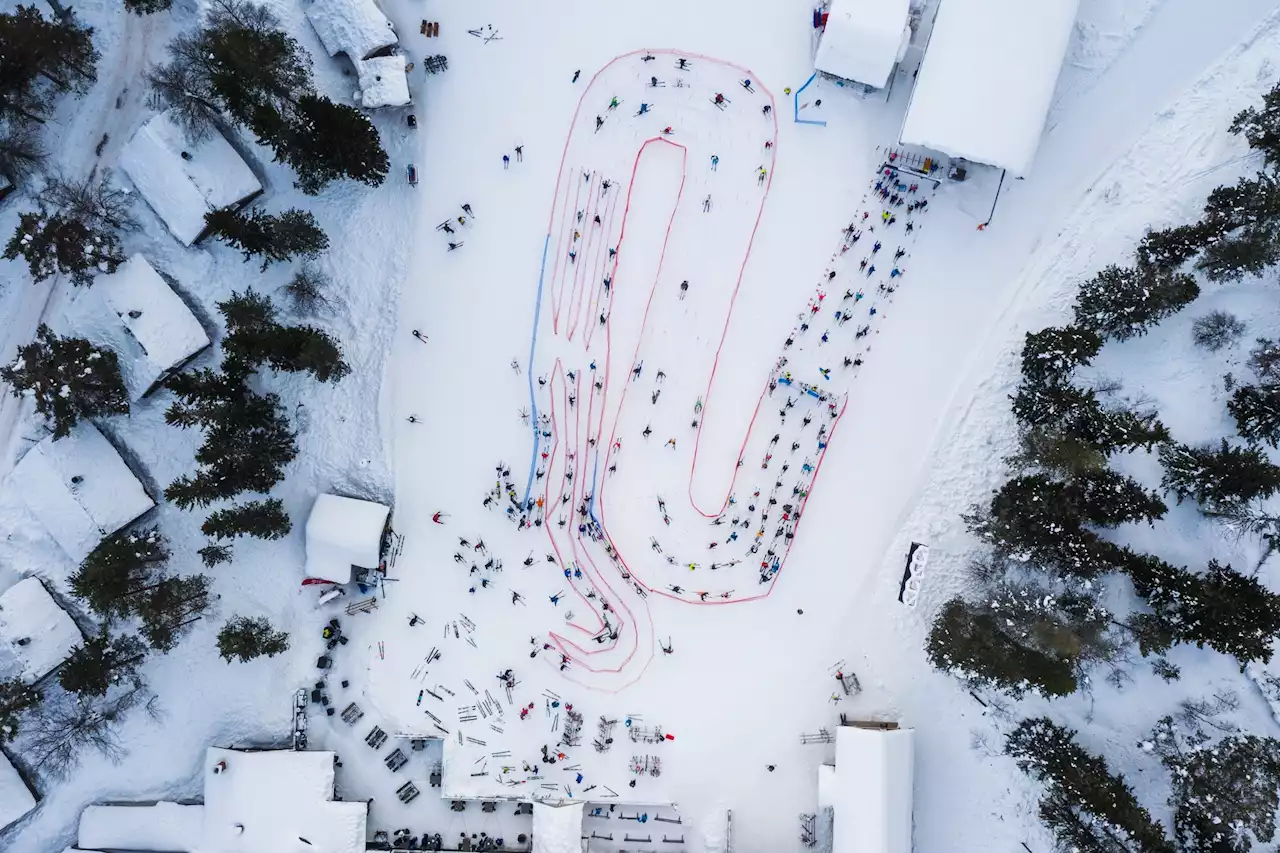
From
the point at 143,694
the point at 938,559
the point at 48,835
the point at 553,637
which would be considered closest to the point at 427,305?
Result: the point at 553,637

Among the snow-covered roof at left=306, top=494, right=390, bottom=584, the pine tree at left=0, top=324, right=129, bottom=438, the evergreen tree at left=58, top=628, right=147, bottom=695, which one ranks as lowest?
the evergreen tree at left=58, top=628, right=147, bottom=695

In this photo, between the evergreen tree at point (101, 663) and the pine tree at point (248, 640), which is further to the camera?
the evergreen tree at point (101, 663)

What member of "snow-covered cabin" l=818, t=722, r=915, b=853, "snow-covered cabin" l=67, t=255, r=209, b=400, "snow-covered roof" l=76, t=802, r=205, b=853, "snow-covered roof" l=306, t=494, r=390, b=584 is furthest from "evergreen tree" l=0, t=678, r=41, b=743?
"snow-covered cabin" l=818, t=722, r=915, b=853

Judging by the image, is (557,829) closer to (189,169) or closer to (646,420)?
(646,420)

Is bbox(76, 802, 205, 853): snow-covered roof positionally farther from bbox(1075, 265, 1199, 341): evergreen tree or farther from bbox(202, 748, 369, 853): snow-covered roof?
bbox(1075, 265, 1199, 341): evergreen tree

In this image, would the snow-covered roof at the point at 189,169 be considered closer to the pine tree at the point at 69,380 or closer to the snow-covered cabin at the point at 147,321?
the snow-covered cabin at the point at 147,321

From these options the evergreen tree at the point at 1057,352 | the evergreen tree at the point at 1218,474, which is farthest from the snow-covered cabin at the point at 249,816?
the evergreen tree at the point at 1218,474
